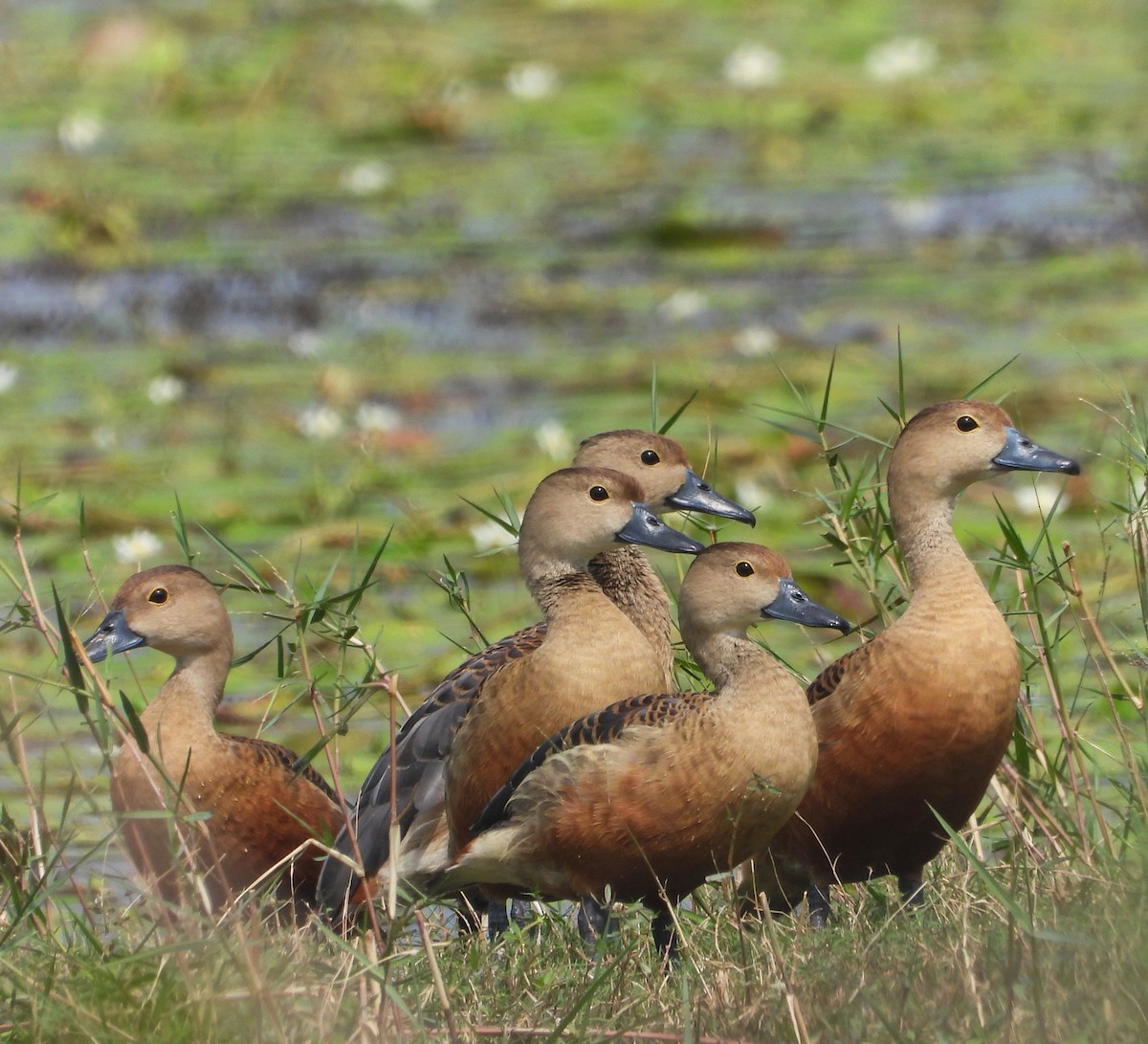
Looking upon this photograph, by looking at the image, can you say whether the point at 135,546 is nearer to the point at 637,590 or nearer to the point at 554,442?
the point at 554,442

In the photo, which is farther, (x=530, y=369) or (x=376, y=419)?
(x=530, y=369)

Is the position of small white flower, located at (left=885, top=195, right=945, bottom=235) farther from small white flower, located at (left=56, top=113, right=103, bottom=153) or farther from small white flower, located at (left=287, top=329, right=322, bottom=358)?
small white flower, located at (left=56, top=113, right=103, bottom=153)

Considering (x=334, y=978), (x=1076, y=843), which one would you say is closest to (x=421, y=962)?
(x=334, y=978)

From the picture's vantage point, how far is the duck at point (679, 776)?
12.7 ft

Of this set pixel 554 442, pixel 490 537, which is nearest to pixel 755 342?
pixel 554 442

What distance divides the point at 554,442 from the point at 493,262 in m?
3.21

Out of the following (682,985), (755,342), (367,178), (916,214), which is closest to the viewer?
(682,985)

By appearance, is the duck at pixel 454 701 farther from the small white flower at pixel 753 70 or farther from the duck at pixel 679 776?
the small white flower at pixel 753 70

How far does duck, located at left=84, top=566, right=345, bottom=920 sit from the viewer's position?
4590 millimetres

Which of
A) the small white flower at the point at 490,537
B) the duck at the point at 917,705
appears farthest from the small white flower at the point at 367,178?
the duck at the point at 917,705

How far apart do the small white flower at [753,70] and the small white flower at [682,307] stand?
10.3ft

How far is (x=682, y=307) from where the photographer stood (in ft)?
30.8

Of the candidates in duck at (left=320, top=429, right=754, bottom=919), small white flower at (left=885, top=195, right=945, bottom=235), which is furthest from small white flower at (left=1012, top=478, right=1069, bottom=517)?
small white flower at (left=885, top=195, right=945, bottom=235)

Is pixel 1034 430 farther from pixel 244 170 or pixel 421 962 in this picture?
pixel 244 170
